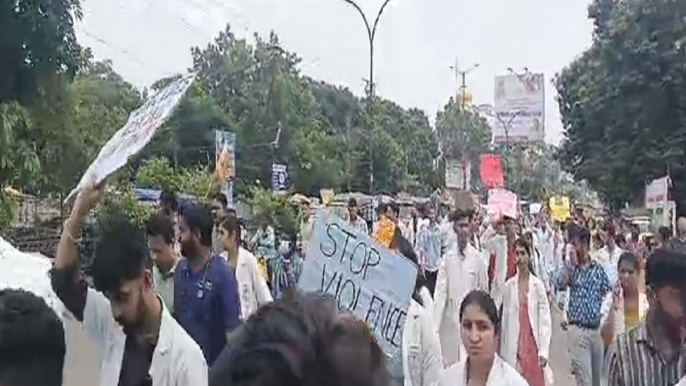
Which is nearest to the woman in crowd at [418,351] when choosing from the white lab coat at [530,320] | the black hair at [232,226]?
the black hair at [232,226]

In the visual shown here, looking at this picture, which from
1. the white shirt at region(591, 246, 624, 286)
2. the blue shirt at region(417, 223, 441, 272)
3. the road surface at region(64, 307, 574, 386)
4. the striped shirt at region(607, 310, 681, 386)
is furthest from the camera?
the blue shirt at region(417, 223, 441, 272)

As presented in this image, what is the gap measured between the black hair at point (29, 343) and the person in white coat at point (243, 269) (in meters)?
4.43

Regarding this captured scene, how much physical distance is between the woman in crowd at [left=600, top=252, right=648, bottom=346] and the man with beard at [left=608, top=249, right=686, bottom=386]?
101 inches

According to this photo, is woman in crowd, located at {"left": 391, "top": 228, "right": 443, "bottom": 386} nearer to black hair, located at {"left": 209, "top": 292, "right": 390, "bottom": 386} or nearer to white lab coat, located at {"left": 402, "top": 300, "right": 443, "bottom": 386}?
white lab coat, located at {"left": 402, "top": 300, "right": 443, "bottom": 386}

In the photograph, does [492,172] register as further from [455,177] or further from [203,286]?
[455,177]

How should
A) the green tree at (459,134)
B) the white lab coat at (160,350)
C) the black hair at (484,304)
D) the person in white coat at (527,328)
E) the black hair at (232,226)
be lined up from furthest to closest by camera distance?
1. the green tree at (459,134)
2. the person in white coat at (527,328)
3. the black hair at (232,226)
4. the black hair at (484,304)
5. the white lab coat at (160,350)

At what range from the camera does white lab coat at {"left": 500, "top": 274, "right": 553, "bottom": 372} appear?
8461 mm

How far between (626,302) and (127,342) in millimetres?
4125

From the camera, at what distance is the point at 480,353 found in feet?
15.7

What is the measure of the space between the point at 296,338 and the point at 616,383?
3.33m

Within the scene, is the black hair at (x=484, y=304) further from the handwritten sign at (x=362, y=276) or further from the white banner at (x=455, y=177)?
the white banner at (x=455, y=177)

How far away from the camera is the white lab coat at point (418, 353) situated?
5.58 meters

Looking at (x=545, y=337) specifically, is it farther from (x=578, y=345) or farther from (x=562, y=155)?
(x=562, y=155)

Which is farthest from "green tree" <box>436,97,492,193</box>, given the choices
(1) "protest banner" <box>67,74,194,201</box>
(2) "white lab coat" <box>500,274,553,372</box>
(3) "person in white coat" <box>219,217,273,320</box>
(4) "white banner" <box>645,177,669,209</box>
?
(1) "protest banner" <box>67,74,194,201</box>
